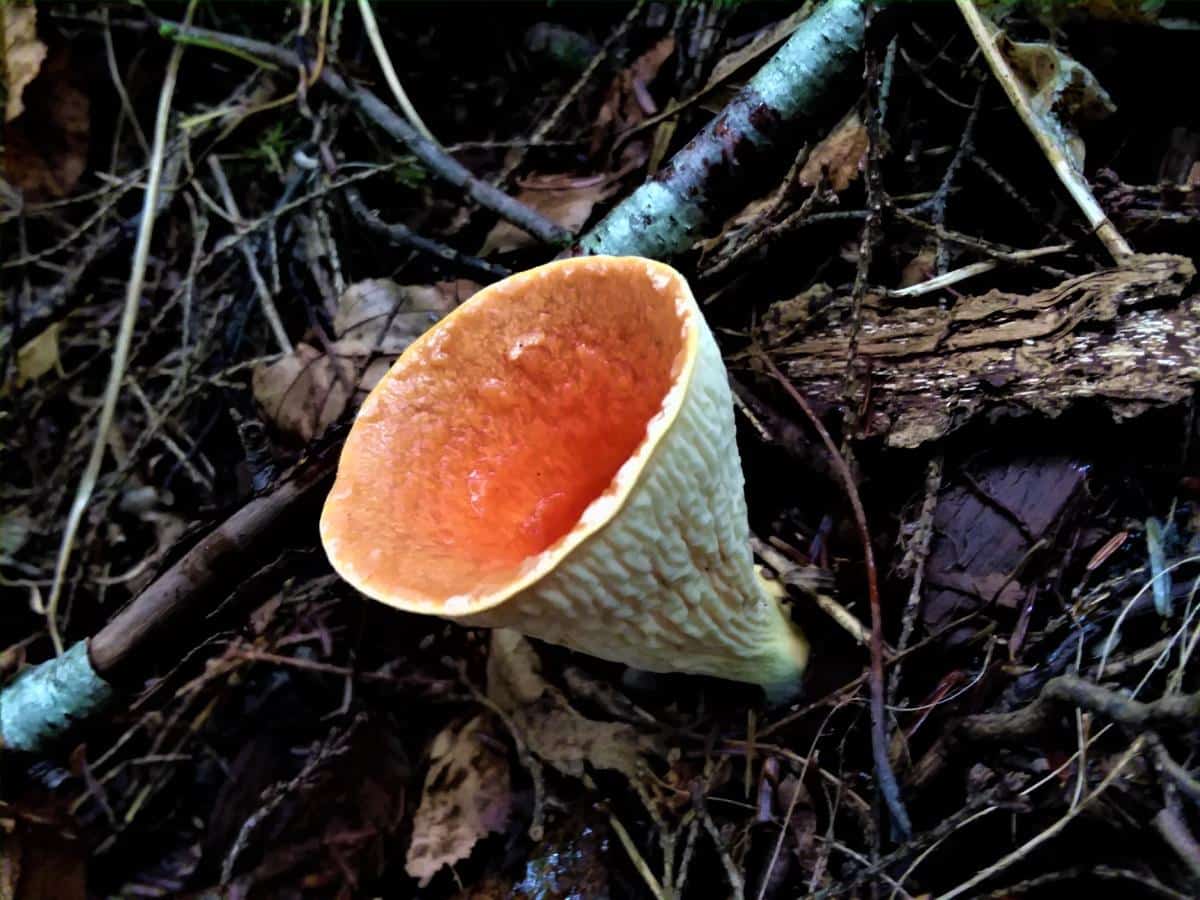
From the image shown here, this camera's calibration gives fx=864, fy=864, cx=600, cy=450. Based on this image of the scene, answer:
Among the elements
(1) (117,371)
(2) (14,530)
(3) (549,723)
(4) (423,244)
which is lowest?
(3) (549,723)

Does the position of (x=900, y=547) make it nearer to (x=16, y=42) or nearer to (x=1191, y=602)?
(x=1191, y=602)

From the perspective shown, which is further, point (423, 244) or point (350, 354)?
point (423, 244)

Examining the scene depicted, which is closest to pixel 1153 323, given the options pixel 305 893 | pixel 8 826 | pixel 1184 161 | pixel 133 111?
pixel 1184 161

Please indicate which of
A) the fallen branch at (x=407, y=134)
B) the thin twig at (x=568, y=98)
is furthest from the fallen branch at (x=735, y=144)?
the thin twig at (x=568, y=98)

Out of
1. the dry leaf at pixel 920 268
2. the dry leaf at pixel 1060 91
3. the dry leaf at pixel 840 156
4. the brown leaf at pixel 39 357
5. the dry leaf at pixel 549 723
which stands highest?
the dry leaf at pixel 1060 91

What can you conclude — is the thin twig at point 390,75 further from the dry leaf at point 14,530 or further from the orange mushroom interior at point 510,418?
the dry leaf at point 14,530

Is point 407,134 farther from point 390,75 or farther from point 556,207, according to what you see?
point 556,207

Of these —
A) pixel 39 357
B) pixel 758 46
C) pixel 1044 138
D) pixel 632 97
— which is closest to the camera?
pixel 1044 138

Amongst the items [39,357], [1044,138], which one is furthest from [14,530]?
[1044,138]
